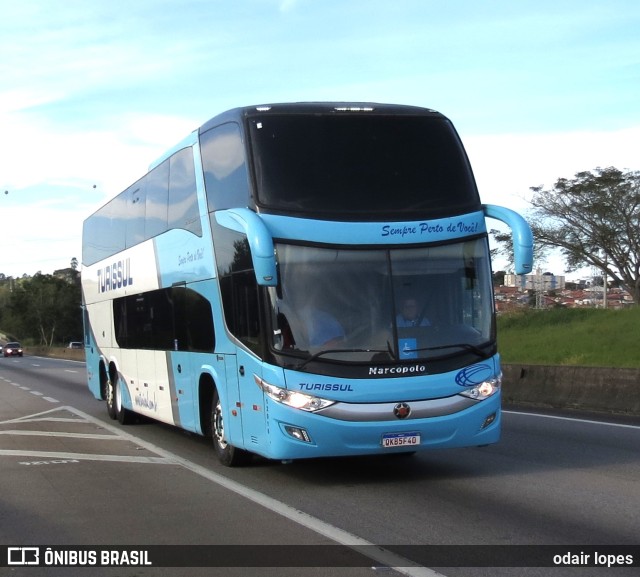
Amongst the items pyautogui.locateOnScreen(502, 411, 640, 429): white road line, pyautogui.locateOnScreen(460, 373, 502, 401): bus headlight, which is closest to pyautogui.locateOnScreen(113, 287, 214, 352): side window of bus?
pyautogui.locateOnScreen(460, 373, 502, 401): bus headlight

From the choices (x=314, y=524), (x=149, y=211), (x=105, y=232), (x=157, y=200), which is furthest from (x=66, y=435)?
(x=314, y=524)

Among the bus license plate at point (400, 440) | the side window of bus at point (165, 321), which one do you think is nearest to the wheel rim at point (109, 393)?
the side window of bus at point (165, 321)

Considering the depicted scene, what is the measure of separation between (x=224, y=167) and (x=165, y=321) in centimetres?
367

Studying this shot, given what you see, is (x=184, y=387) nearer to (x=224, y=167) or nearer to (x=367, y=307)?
(x=224, y=167)

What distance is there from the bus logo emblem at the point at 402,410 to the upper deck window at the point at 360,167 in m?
1.91

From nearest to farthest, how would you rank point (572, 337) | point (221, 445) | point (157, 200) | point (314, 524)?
point (314, 524), point (221, 445), point (157, 200), point (572, 337)

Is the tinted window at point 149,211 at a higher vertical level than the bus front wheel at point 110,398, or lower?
higher

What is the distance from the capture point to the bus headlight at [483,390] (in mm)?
10172

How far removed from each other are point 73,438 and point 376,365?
7477 millimetres

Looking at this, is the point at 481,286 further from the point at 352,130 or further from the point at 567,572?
the point at 567,572

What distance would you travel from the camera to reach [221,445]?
11953 mm

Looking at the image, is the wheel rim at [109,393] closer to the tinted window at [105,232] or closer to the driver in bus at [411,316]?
the tinted window at [105,232]

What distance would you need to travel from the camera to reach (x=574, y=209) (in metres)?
45.3

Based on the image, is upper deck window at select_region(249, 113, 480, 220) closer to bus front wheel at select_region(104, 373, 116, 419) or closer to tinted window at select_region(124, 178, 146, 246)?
tinted window at select_region(124, 178, 146, 246)
